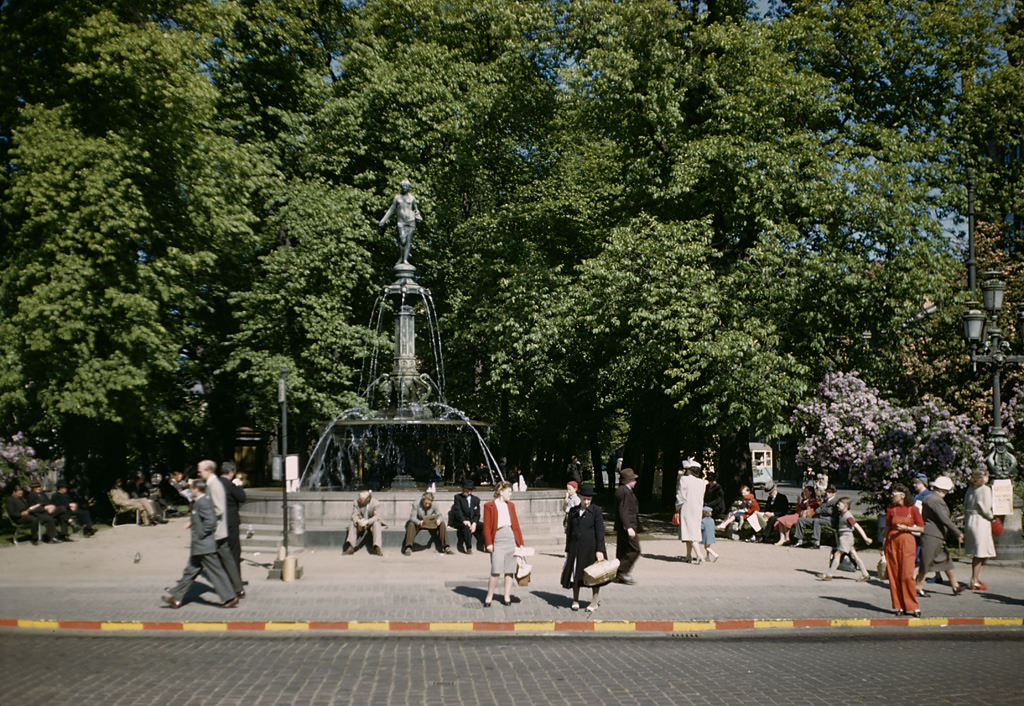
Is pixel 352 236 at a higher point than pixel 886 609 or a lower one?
higher

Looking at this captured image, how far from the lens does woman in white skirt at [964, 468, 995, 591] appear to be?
593 inches

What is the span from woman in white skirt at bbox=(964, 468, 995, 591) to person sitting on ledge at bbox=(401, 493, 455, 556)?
31.4 ft

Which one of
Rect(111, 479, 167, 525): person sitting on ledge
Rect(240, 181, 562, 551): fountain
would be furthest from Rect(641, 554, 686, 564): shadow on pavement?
Rect(111, 479, 167, 525): person sitting on ledge

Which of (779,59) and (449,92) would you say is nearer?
(779,59)

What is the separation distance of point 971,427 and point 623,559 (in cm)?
1043

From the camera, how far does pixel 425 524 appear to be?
1944 cm

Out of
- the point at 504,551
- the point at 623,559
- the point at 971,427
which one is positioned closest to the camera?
the point at 504,551

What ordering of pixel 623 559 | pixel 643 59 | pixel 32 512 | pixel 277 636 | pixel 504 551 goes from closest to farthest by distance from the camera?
pixel 277 636
pixel 504 551
pixel 623 559
pixel 32 512
pixel 643 59

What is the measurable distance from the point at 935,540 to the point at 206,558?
1057cm

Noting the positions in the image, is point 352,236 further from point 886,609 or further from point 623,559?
point 886,609

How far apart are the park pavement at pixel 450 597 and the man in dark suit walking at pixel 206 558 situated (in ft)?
0.81

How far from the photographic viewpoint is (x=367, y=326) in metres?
35.6

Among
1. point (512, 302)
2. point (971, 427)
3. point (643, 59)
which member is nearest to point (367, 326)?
point (512, 302)

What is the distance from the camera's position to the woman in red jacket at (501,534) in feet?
42.6
